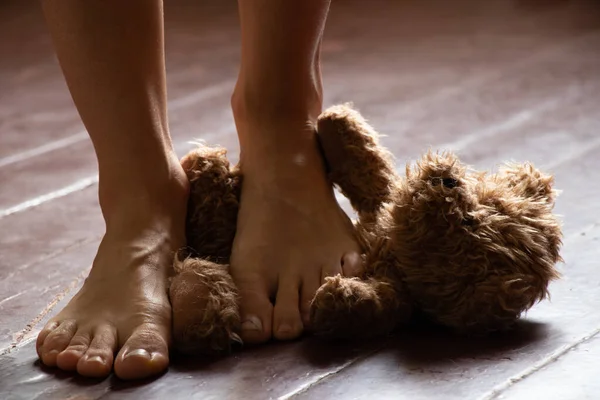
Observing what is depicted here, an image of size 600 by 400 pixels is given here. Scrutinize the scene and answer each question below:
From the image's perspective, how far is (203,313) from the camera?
1.07m

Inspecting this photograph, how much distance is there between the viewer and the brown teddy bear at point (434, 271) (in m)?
1.06

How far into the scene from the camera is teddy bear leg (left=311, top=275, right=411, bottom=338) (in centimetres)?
105

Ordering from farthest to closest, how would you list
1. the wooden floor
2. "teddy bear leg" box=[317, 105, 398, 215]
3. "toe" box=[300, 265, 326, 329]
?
"teddy bear leg" box=[317, 105, 398, 215] < "toe" box=[300, 265, 326, 329] < the wooden floor

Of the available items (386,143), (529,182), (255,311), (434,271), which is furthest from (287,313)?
(386,143)

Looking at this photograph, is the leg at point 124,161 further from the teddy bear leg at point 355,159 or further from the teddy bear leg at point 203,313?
the teddy bear leg at point 355,159

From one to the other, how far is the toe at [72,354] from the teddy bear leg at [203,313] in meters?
0.09

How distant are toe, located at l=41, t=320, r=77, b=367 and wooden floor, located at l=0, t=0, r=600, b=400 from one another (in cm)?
1

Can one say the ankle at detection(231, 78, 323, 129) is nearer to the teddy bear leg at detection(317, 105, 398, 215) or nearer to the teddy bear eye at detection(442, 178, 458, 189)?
the teddy bear leg at detection(317, 105, 398, 215)

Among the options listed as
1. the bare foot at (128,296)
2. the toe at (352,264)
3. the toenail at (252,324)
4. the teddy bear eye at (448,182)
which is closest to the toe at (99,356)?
the bare foot at (128,296)

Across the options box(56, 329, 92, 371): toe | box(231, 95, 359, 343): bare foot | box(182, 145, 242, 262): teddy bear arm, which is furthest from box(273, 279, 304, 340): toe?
box(56, 329, 92, 371): toe

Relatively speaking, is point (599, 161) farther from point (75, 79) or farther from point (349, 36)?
point (349, 36)

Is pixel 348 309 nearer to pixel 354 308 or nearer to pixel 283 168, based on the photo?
pixel 354 308

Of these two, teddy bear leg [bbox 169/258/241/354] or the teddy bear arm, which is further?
the teddy bear arm

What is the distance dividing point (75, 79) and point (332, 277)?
0.37 meters
